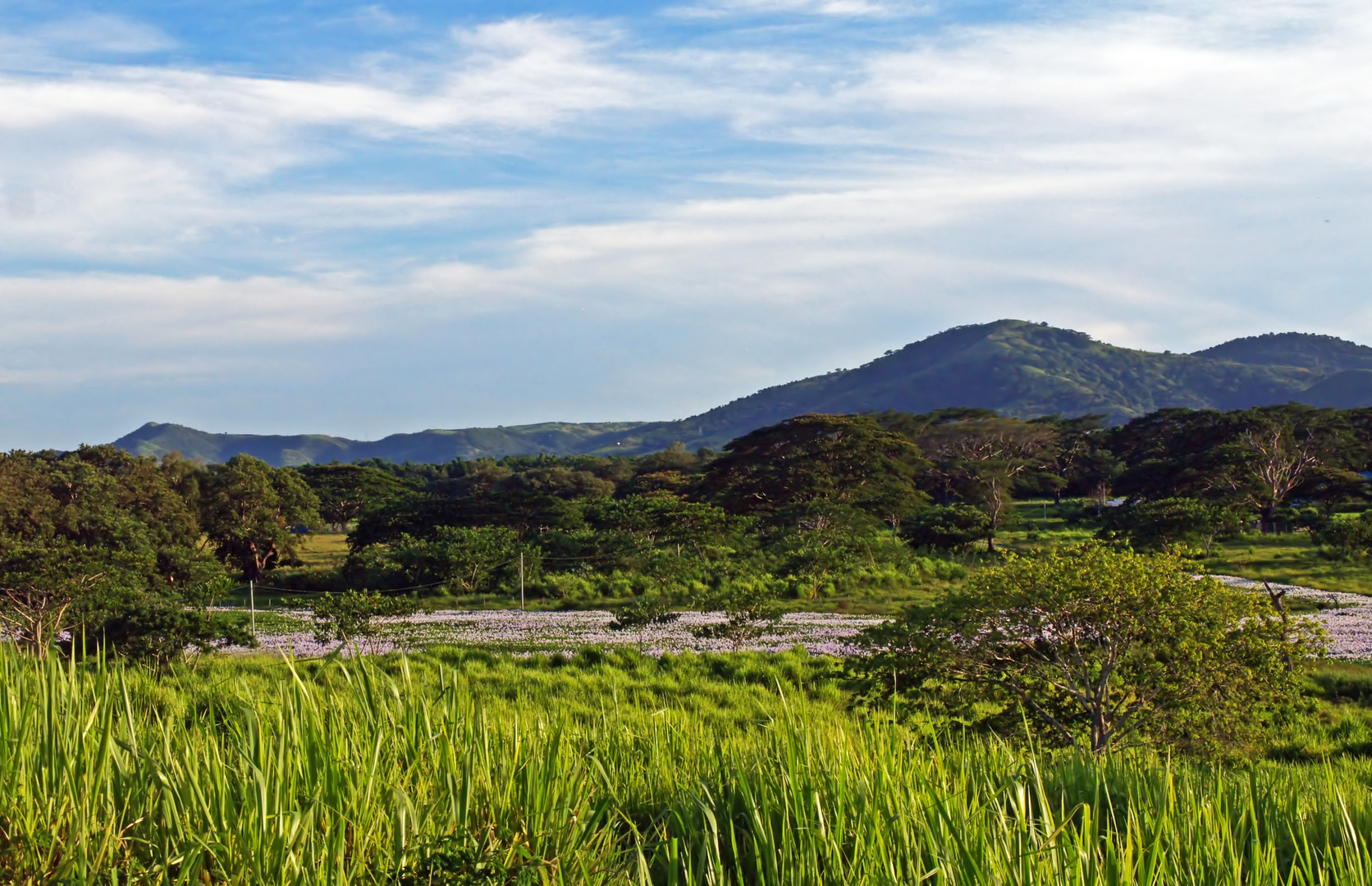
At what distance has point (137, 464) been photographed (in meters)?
44.1

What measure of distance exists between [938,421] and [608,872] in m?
66.2

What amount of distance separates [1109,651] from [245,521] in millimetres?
36664

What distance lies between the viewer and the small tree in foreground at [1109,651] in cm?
877

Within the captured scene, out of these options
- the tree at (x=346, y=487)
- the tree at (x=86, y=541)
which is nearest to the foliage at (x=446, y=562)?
the tree at (x=86, y=541)

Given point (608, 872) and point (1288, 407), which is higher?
point (1288, 407)

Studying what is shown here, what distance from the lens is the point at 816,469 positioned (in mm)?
47031

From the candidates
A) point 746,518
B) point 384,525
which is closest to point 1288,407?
point 746,518

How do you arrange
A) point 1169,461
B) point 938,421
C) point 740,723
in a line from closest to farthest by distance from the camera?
point 740,723
point 1169,461
point 938,421

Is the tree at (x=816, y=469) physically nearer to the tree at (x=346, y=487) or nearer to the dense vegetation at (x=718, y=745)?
the dense vegetation at (x=718, y=745)

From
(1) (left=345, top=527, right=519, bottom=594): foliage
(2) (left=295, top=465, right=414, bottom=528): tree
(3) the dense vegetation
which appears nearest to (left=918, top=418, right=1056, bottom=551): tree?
(1) (left=345, top=527, right=519, bottom=594): foliage

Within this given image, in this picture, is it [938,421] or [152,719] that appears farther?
[938,421]

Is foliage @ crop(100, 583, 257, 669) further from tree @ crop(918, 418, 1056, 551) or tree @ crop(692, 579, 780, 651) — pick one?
tree @ crop(918, 418, 1056, 551)

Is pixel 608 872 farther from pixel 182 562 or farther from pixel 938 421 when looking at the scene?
pixel 938 421

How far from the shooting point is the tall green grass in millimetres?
2807
